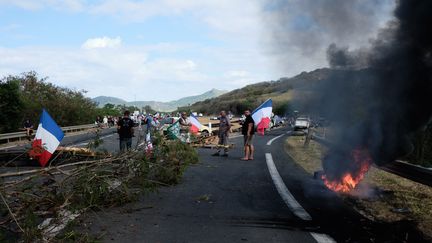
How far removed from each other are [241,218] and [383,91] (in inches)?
158

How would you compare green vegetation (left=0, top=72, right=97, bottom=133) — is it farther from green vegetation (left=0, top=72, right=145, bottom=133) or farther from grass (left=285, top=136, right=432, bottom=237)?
grass (left=285, top=136, right=432, bottom=237)

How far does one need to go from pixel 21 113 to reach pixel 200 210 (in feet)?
105

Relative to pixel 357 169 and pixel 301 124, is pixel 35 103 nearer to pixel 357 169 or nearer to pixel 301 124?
pixel 301 124

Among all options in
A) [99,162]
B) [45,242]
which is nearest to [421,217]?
[99,162]

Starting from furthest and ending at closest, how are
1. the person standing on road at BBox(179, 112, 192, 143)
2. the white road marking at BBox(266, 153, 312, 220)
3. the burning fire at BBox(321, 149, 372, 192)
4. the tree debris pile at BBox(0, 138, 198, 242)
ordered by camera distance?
the person standing on road at BBox(179, 112, 192, 143) < the burning fire at BBox(321, 149, 372, 192) < the white road marking at BBox(266, 153, 312, 220) < the tree debris pile at BBox(0, 138, 198, 242)

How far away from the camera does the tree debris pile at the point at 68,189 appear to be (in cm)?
571

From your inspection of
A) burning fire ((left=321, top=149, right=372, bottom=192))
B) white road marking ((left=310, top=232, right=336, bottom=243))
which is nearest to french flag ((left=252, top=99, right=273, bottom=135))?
burning fire ((left=321, top=149, right=372, bottom=192))

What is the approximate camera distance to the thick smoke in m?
8.43

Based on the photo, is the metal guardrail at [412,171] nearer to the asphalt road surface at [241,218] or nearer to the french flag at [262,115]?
the asphalt road surface at [241,218]

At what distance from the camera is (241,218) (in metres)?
7.34

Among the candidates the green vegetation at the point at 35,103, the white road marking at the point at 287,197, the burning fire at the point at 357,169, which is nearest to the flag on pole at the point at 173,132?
the white road marking at the point at 287,197

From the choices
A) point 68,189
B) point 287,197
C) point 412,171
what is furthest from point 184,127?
point 68,189

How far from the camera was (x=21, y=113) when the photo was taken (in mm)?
36125

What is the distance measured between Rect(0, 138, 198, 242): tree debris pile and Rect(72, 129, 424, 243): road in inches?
12.7
